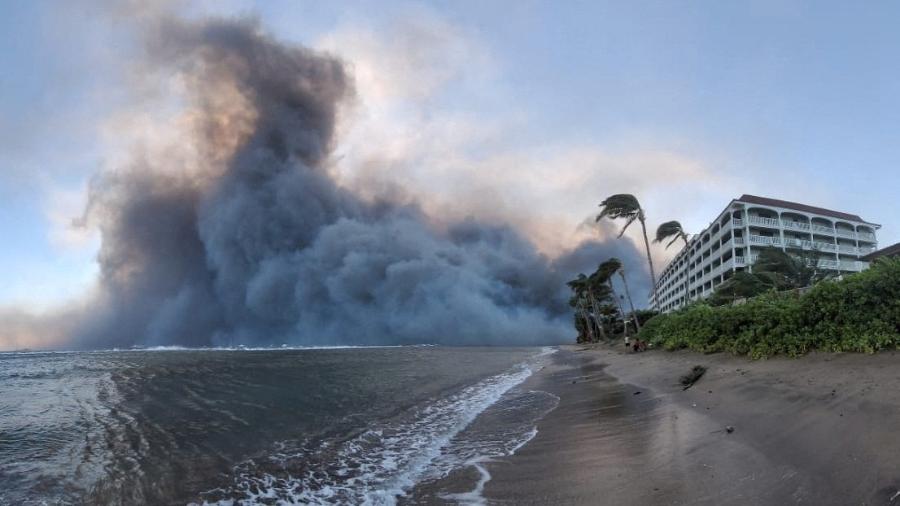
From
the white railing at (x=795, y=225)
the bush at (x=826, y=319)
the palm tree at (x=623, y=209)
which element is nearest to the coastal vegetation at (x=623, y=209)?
the palm tree at (x=623, y=209)

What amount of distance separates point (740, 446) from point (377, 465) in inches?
232

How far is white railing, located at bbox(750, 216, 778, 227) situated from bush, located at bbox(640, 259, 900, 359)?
2522 inches

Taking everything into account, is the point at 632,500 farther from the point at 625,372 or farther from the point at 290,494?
the point at 625,372

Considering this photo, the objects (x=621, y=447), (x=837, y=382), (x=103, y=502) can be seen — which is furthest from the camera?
(x=837, y=382)

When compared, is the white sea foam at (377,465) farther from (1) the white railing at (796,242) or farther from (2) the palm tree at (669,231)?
(1) the white railing at (796,242)

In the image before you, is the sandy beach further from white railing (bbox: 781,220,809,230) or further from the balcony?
white railing (bbox: 781,220,809,230)

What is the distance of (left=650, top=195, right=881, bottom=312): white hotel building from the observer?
68.8 metres

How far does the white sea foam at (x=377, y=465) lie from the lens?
7094 mm

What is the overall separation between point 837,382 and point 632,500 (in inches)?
221

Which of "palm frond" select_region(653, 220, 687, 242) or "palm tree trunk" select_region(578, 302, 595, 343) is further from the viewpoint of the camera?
"palm tree trunk" select_region(578, 302, 595, 343)

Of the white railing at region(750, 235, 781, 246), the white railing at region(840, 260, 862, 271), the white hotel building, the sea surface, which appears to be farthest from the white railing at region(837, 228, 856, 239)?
the sea surface

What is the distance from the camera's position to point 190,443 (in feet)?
35.0

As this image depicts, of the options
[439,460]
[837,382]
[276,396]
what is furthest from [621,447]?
[276,396]

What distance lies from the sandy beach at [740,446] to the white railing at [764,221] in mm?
69400
